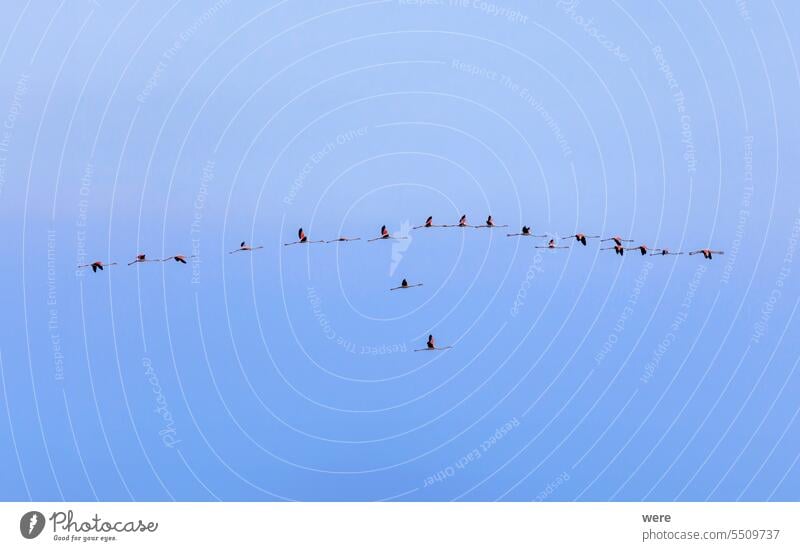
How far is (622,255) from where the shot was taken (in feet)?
336
